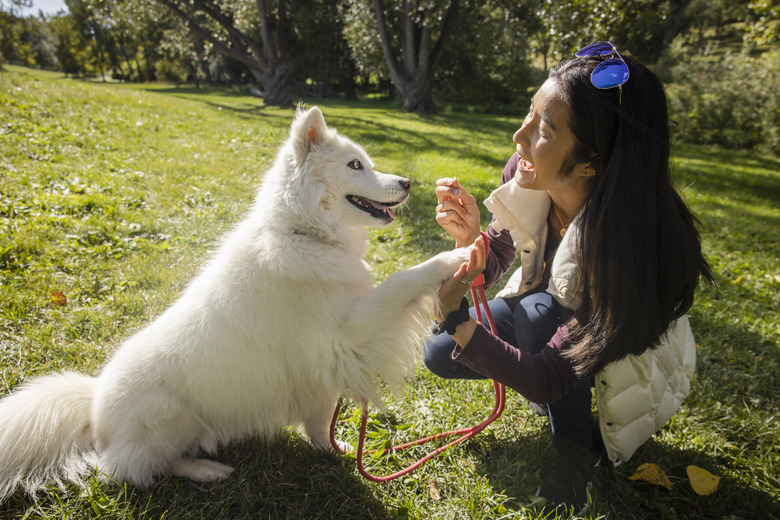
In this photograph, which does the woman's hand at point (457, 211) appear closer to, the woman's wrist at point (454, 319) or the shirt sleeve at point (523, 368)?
the woman's wrist at point (454, 319)

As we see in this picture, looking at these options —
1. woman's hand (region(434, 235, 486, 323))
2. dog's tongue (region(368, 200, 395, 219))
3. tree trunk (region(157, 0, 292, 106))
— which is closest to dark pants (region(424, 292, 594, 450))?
woman's hand (region(434, 235, 486, 323))

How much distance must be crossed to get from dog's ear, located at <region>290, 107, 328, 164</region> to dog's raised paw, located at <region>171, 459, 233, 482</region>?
1751mm

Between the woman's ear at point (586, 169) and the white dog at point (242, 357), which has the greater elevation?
the woman's ear at point (586, 169)

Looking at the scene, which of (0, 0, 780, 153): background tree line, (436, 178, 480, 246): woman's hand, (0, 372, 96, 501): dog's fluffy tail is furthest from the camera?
(0, 0, 780, 153): background tree line

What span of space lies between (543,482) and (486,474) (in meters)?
0.31

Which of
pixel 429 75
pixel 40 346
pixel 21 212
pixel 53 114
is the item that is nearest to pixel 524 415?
pixel 40 346

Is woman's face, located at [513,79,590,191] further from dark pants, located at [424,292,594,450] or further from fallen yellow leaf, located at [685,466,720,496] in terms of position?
fallen yellow leaf, located at [685,466,720,496]

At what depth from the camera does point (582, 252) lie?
1842 mm

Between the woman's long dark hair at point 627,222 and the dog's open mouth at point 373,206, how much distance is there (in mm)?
1043

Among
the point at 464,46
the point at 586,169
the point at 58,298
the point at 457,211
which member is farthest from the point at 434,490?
the point at 464,46

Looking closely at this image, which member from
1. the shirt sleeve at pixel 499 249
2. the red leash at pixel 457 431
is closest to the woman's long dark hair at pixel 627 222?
the red leash at pixel 457 431

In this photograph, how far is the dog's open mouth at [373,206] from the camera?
92.4 inches

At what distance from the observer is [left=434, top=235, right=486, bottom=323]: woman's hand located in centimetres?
186

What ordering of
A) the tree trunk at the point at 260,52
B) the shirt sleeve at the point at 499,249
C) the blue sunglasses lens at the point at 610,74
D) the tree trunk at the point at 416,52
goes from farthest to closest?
1. the tree trunk at the point at 260,52
2. the tree trunk at the point at 416,52
3. the shirt sleeve at the point at 499,249
4. the blue sunglasses lens at the point at 610,74
